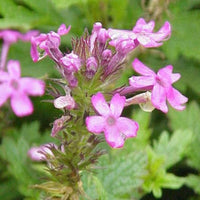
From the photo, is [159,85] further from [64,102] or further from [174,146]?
[174,146]

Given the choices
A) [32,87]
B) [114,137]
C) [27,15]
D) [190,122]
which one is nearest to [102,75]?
[114,137]

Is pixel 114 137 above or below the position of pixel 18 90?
above

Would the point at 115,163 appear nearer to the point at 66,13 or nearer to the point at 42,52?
the point at 42,52

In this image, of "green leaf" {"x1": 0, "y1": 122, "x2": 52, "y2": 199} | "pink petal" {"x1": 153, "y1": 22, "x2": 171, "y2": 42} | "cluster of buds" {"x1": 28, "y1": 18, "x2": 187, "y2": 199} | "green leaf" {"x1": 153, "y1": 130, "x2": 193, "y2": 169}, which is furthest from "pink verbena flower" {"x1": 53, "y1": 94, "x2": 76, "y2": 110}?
"green leaf" {"x1": 153, "y1": 130, "x2": 193, "y2": 169}

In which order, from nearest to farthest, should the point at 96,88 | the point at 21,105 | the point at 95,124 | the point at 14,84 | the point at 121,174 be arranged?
the point at 95,124
the point at 96,88
the point at 21,105
the point at 14,84
the point at 121,174

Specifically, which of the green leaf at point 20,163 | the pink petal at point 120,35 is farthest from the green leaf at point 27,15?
the pink petal at point 120,35

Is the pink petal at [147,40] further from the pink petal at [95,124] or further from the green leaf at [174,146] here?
the green leaf at [174,146]
